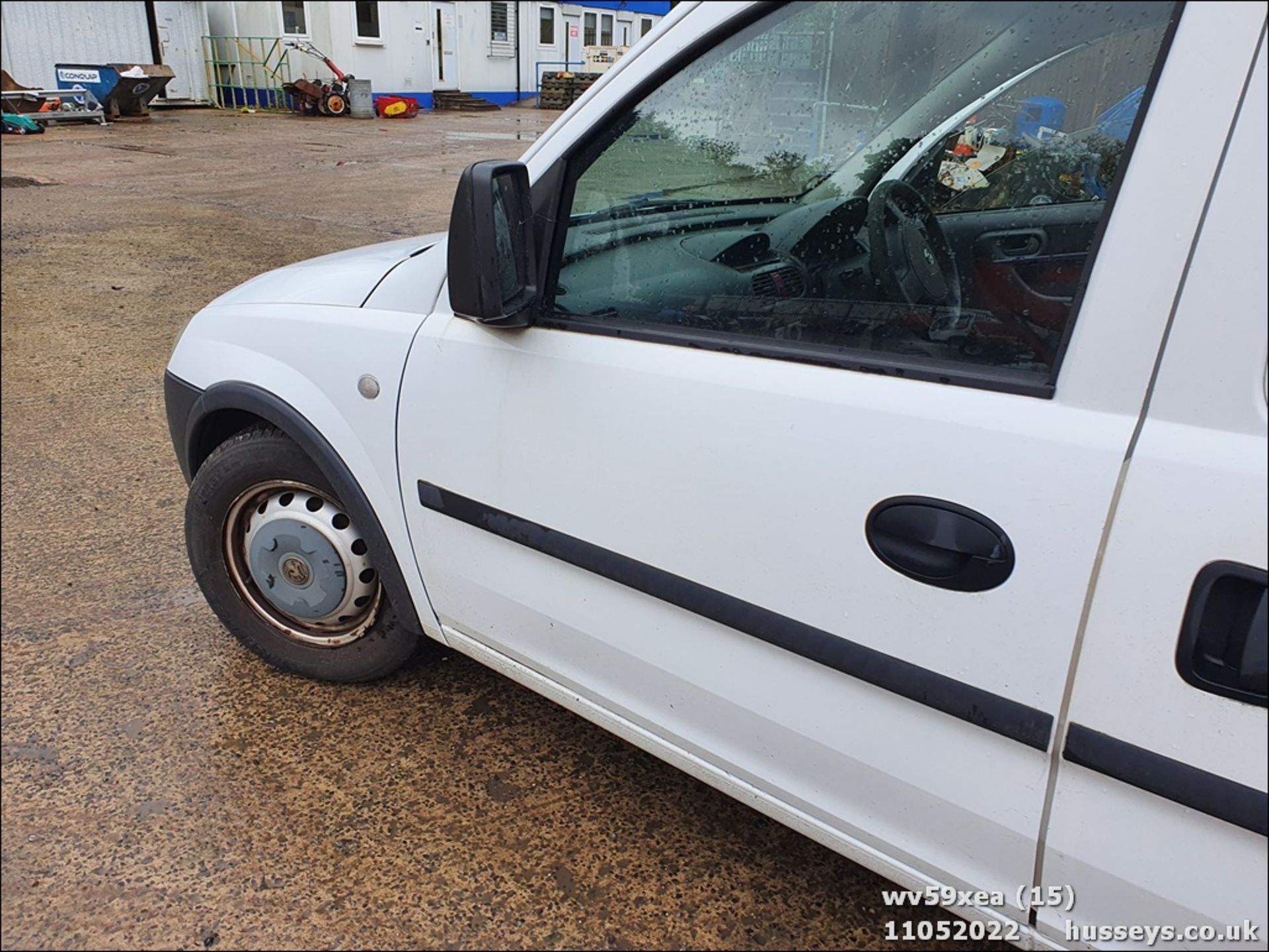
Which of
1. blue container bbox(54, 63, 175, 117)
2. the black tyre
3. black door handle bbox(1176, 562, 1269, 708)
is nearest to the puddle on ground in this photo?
blue container bbox(54, 63, 175, 117)

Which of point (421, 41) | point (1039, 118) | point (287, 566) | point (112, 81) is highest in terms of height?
point (421, 41)

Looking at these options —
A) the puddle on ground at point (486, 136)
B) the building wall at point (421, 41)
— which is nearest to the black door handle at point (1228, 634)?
the puddle on ground at point (486, 136)

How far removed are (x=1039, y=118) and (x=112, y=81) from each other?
2101cm

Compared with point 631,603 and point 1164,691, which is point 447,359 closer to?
point 631,603

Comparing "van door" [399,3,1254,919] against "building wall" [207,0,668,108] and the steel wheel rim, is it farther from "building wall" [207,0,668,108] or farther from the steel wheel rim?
"building wall" [207,0,668,108]

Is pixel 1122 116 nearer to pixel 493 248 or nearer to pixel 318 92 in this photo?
pixel 493 248

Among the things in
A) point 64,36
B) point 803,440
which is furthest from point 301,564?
point 64,36

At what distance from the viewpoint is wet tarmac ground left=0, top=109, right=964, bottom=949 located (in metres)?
2.00

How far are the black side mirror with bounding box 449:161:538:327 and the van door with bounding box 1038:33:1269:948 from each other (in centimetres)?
108

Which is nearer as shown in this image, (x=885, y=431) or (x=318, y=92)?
(x=885, y=431)

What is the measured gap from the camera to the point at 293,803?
2.28 m

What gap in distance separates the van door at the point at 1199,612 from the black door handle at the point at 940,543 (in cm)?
15

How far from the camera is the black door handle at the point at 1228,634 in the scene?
1.19 meters

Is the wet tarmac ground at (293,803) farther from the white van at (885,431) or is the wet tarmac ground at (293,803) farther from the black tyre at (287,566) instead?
Answer: the white van at (885,431)
